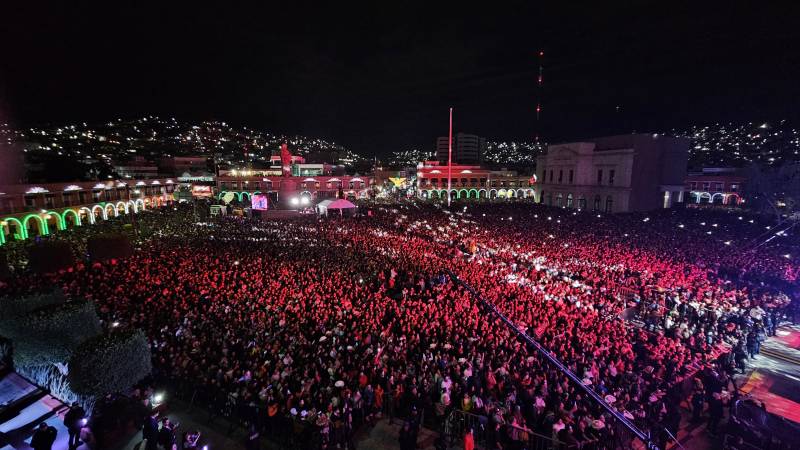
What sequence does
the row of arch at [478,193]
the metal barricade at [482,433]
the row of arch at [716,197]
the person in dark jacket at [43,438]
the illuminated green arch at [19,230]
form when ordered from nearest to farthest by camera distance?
the person in dark jacket at [43,438] < the metal barricade at [482,433] < the illuminated green arch at [19,230] < the row of arch at [716,197] < the row of arch at [478,193]

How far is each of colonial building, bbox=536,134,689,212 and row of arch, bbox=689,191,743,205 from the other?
7374 mm

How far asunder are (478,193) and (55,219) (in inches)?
2334

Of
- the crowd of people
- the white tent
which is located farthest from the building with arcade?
the white tent

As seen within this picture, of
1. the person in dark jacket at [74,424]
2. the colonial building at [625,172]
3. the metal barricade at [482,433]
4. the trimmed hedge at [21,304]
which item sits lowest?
the metal barricade at [482,433]

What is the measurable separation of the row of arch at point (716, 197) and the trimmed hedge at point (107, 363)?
60112 mm

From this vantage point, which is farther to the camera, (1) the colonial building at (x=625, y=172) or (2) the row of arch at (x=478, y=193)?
(2) the row of arch at (x=478, y=193)

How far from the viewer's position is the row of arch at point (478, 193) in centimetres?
6681

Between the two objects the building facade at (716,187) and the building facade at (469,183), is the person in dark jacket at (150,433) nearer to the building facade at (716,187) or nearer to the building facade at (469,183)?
the building facade at (716,187)

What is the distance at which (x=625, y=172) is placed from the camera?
39.9m

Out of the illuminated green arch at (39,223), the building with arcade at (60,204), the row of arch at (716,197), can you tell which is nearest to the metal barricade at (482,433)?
the building with arcade at (60,204)

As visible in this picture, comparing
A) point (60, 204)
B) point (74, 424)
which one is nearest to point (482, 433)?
point (74, 424)

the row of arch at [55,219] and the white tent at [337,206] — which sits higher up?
the white tent at [337,206]

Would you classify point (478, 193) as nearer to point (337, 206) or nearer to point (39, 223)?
point (337, 206)

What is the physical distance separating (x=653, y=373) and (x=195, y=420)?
1140 centimetres
